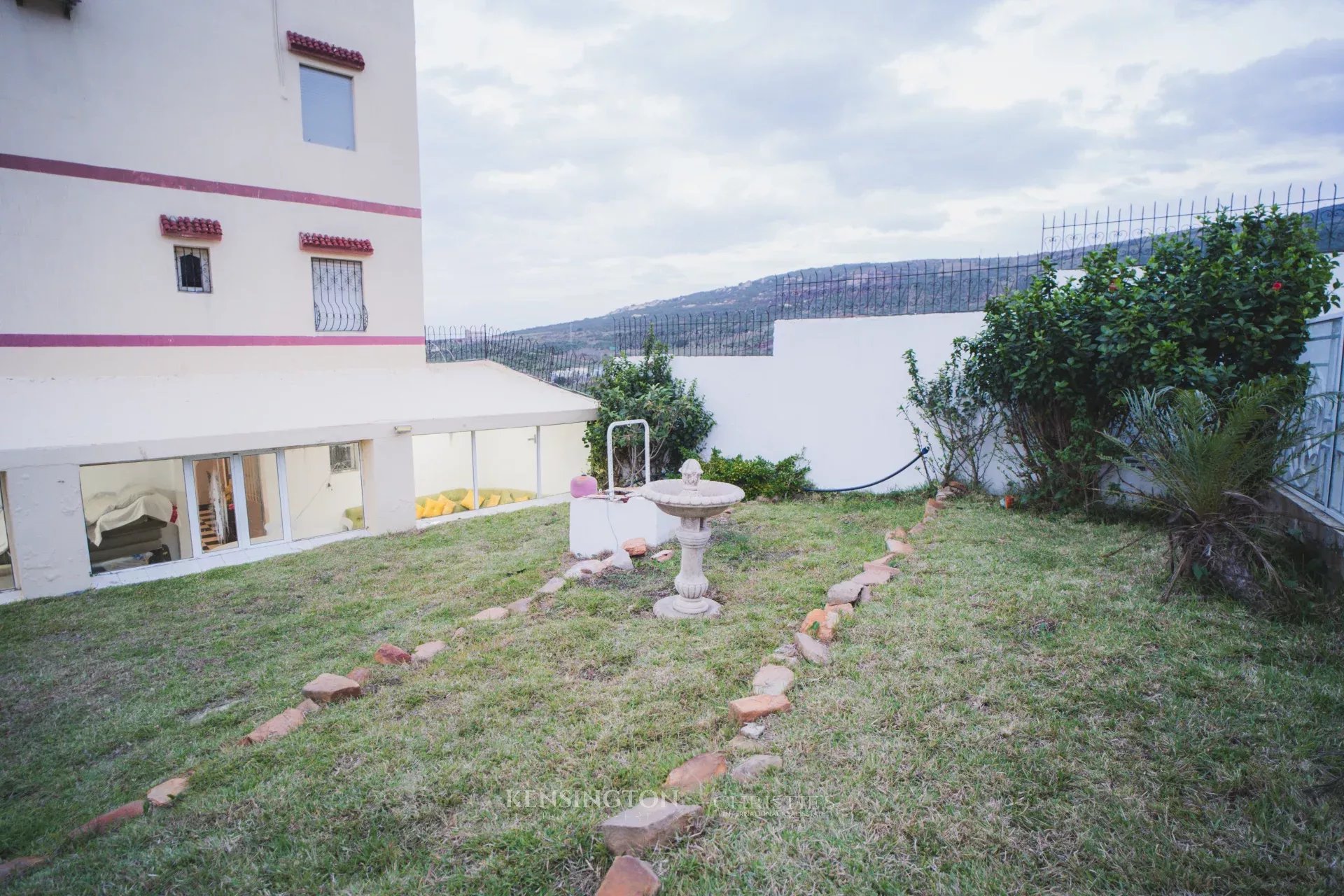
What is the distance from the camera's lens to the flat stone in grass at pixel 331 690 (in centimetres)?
438

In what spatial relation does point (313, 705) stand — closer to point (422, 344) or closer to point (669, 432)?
point (669, 432)

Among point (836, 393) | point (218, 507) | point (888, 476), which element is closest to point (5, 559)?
point (218, 507)

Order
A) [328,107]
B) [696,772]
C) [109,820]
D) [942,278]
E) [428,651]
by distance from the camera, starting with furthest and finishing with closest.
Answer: [328,107] → [942,278] → [428,651] → [109,820] → [696,772]

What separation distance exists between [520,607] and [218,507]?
5.96 meters

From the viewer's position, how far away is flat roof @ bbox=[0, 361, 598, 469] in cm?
762

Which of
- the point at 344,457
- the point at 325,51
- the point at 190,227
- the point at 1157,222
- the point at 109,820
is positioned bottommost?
the point at 109,820

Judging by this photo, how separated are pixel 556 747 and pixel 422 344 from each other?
10128 millimetres

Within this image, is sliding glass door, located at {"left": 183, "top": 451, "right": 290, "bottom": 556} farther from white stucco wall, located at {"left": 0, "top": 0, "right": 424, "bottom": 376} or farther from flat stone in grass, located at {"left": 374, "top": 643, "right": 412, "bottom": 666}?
flat stone in grass, located at {"left": 374, "top": 643, "right": 412, "bottom": 666}

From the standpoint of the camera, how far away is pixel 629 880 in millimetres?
2381

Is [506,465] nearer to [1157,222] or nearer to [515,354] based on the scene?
[515,354]

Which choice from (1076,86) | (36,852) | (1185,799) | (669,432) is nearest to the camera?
(1185,799)

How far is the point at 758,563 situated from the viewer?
684 centimetres

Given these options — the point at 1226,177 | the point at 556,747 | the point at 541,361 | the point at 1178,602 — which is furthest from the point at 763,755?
the point at 541,361

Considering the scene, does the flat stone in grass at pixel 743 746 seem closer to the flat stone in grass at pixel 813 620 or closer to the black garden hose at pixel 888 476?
the flat stone in grass at pixel 813 620
